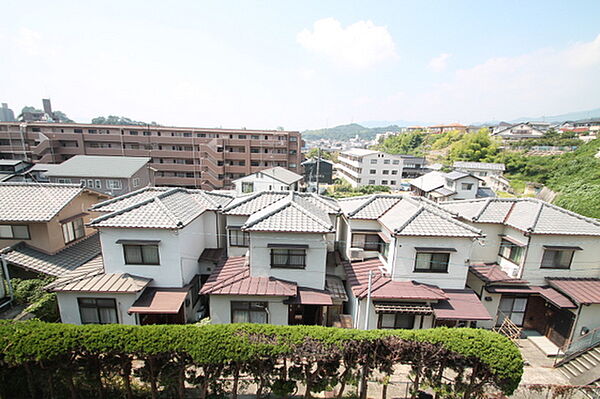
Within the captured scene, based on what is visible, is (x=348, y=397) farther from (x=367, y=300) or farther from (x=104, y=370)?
(x=104, y=370)

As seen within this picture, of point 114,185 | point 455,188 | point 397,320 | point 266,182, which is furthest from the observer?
point 455,188

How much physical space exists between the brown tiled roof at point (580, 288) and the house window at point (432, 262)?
672 centimetres

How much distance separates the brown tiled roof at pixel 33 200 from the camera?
53.1ft

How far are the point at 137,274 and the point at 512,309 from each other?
2213 cm

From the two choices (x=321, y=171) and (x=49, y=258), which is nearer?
(x=49, y=258)

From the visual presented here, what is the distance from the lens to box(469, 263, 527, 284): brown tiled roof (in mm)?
15688

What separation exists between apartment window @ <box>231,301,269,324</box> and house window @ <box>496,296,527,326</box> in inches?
561

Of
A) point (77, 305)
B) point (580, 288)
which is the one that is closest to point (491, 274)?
point (580, 288)

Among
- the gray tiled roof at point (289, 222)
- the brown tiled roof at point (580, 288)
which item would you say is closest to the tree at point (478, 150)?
the brown tiled roof at point (580, 288)

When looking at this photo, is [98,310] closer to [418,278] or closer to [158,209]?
[158,209]

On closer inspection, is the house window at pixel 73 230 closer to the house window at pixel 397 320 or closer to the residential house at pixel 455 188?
the house window at pixel 397 320

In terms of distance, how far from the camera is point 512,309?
1628cm

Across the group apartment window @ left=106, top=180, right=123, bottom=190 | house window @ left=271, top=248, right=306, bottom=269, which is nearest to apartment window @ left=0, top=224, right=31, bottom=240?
house window @ left=271, top=248, right=306, bottom=269

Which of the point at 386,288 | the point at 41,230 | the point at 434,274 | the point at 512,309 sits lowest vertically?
the point at 512,309
